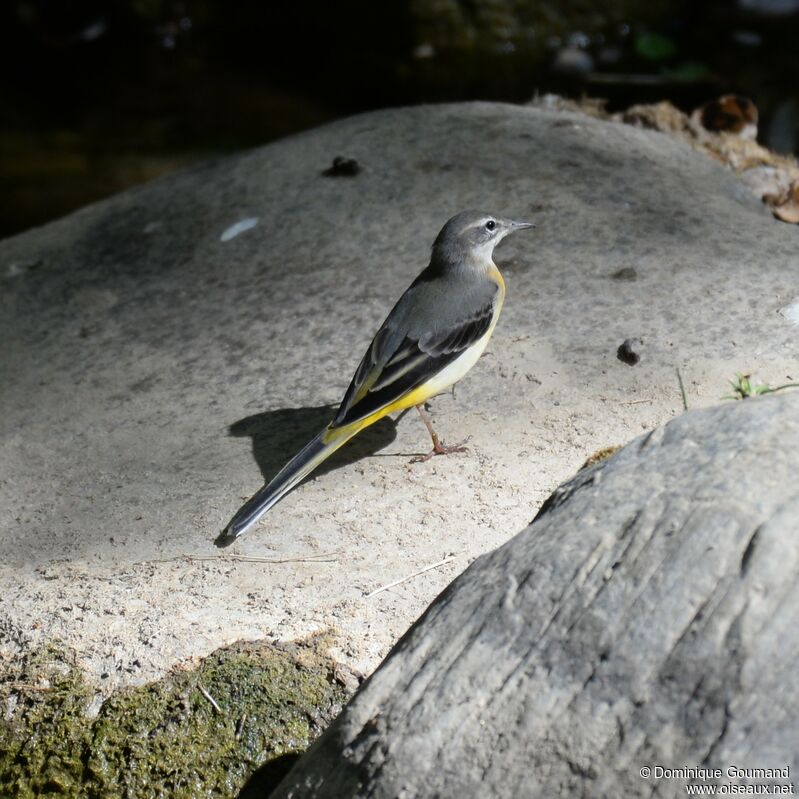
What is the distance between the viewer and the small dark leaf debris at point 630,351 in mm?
4832

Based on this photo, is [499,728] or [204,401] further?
[204,401]

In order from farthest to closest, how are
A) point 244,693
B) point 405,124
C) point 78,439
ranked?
1. point 405,124
2. point 78,439
3. point 244,693

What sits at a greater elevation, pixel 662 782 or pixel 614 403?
pixel 662 782

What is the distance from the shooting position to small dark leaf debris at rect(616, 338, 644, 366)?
4832 mm

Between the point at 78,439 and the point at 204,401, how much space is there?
606 mm

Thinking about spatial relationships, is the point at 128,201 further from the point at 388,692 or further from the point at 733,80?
the point at 733,80

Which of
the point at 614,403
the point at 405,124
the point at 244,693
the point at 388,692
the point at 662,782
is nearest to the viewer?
the point at 662,782

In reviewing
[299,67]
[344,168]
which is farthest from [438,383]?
[299,67]

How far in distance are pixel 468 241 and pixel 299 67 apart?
9.29 meters

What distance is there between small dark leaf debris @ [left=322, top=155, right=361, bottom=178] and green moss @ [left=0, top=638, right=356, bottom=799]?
3994mm

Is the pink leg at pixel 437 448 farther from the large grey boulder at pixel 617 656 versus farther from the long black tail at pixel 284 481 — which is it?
the large grey boulder at pixel 617 656

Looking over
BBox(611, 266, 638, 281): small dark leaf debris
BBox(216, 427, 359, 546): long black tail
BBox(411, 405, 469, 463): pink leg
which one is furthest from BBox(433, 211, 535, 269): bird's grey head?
BBox(216, 427, 359, 546): long black tail

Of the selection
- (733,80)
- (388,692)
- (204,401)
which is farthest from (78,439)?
(733,80)

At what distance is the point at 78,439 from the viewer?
4.96 metres
